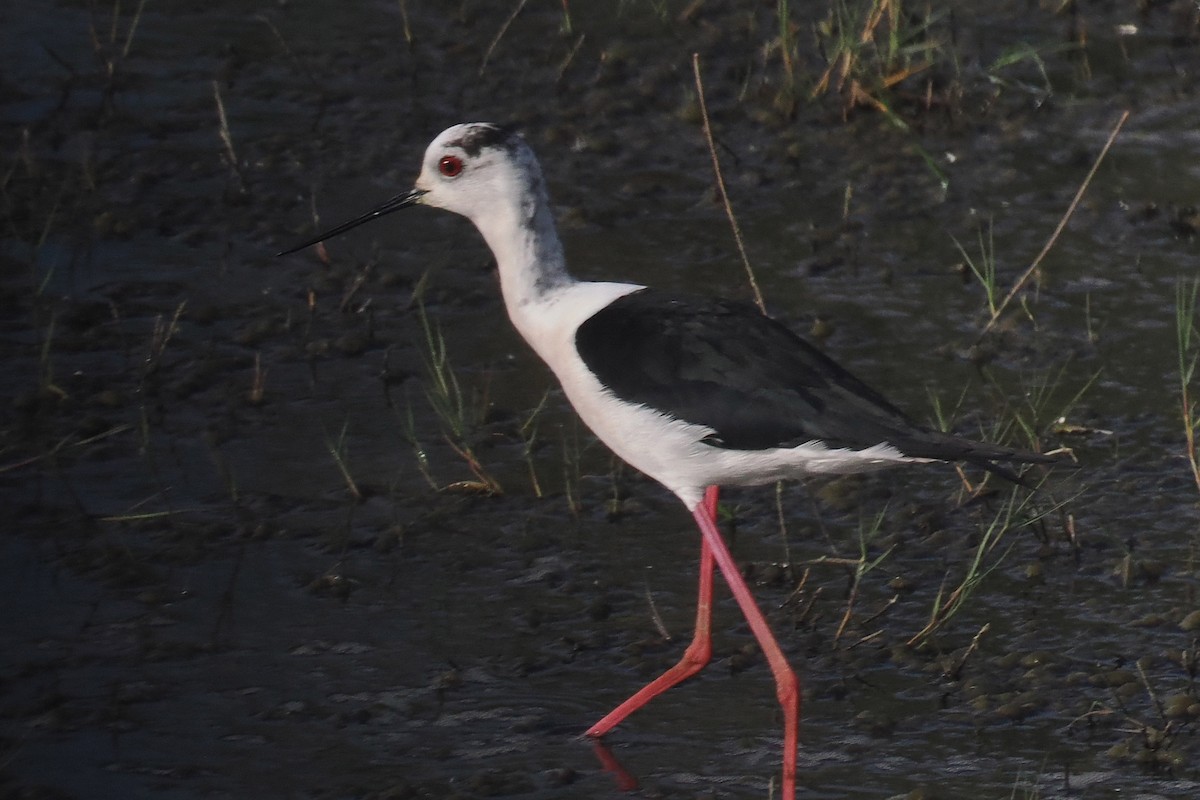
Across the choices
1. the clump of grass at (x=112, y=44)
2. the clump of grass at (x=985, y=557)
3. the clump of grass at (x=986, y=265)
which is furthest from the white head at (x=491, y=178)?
A: the clump of grass at (x=112, y=44)

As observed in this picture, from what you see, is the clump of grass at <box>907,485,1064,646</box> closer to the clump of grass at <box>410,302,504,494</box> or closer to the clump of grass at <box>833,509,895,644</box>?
the clump of grass at <box>833,509,895,644</box>

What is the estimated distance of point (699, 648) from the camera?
427cm

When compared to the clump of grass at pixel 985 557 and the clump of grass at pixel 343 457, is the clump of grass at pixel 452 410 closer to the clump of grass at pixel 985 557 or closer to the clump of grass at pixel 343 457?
the clump of grass at pixel 343 457

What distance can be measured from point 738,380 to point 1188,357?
1.97 meters

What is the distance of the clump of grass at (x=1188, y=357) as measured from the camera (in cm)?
472

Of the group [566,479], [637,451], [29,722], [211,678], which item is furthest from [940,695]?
[29,722]

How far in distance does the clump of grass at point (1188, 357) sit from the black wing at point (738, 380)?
3.35ft

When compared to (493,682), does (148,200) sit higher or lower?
higher

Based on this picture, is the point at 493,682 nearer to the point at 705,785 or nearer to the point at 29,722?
the point at 705,785

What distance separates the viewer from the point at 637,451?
4.09 meters

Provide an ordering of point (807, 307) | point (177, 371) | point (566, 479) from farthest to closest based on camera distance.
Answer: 1. point (807, 307)
2. point (177, 371)
3. point (566, 479)

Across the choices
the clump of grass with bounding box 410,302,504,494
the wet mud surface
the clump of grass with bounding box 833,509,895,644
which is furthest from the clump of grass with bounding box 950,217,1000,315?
the clump of grass with bounding box 410,302,504,494

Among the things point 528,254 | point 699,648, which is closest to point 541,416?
point 528,254

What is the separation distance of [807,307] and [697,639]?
5.63ft
